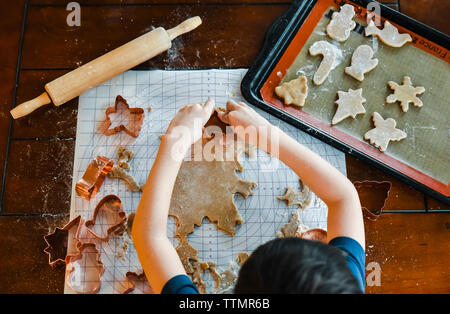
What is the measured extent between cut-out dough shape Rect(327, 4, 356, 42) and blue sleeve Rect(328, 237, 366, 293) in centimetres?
56

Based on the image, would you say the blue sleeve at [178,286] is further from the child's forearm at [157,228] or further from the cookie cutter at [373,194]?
the cookie cutter at [373,194]

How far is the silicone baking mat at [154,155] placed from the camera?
0.94 m

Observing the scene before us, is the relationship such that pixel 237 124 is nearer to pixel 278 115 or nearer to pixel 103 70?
pixel 278 115

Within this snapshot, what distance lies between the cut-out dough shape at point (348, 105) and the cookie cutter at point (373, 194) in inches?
6.7

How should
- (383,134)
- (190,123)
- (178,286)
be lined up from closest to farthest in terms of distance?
(178,286)
(190,123)
(383,134)

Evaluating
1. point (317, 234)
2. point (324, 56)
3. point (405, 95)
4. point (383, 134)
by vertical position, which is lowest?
point (317, 234)

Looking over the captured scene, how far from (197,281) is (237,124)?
37 cm

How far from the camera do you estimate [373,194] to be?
3.24 feet

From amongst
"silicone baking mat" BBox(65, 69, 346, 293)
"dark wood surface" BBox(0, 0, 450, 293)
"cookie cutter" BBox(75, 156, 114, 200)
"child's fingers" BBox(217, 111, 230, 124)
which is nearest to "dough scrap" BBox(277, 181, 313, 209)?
"silicone baking mat" BBox(65, 69, 346, 293)

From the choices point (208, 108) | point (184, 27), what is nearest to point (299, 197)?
point (208, 108)

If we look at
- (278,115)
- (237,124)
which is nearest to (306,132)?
(278,115)

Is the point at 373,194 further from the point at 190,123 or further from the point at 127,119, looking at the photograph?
the point at 127,119

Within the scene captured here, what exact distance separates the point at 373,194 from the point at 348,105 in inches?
9.2

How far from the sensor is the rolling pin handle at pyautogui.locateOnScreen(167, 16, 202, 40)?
40.6 inches
